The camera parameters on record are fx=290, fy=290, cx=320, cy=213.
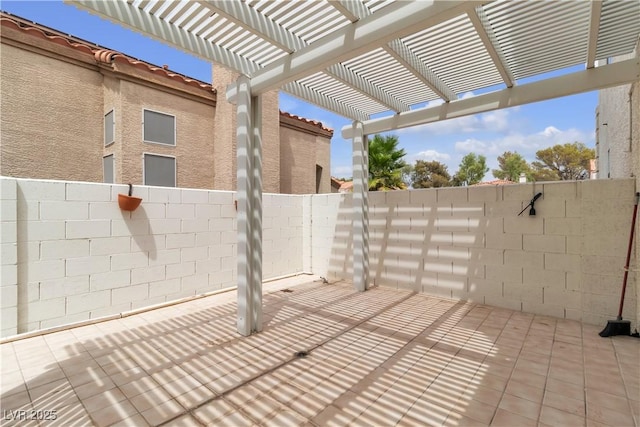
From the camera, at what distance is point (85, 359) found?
2.76 metres

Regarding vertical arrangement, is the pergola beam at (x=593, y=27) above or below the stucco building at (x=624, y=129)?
above

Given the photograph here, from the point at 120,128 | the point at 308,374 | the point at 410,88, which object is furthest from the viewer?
the point at 120,128

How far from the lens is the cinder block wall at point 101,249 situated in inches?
126

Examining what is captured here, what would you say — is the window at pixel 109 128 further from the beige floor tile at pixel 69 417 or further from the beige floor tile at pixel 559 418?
the beige floor tile at pixel 559 418

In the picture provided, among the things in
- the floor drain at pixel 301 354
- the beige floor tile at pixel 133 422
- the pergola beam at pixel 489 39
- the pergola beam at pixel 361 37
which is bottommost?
the floor drain at pixel 301 354

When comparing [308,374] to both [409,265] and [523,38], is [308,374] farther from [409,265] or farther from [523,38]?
[523,38]

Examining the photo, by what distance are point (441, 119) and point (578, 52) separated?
1.58m

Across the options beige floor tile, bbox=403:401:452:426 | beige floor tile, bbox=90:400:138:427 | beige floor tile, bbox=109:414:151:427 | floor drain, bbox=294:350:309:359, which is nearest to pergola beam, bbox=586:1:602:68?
beige floor tile, bbox=403:401:452:426

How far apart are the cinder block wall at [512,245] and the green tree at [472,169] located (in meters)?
30.8

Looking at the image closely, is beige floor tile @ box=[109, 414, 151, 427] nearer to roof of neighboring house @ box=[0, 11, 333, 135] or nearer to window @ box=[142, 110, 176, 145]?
window @ box=[142, 110, 176, 145]

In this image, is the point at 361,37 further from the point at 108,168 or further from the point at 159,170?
the point at 108,168

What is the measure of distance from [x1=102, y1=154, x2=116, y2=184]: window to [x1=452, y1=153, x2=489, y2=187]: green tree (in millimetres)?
32524

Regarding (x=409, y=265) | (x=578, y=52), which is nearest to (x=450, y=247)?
(x=409, y=265)

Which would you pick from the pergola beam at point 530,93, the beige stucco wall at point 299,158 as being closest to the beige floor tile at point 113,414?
the pergola beam at point 530,93
